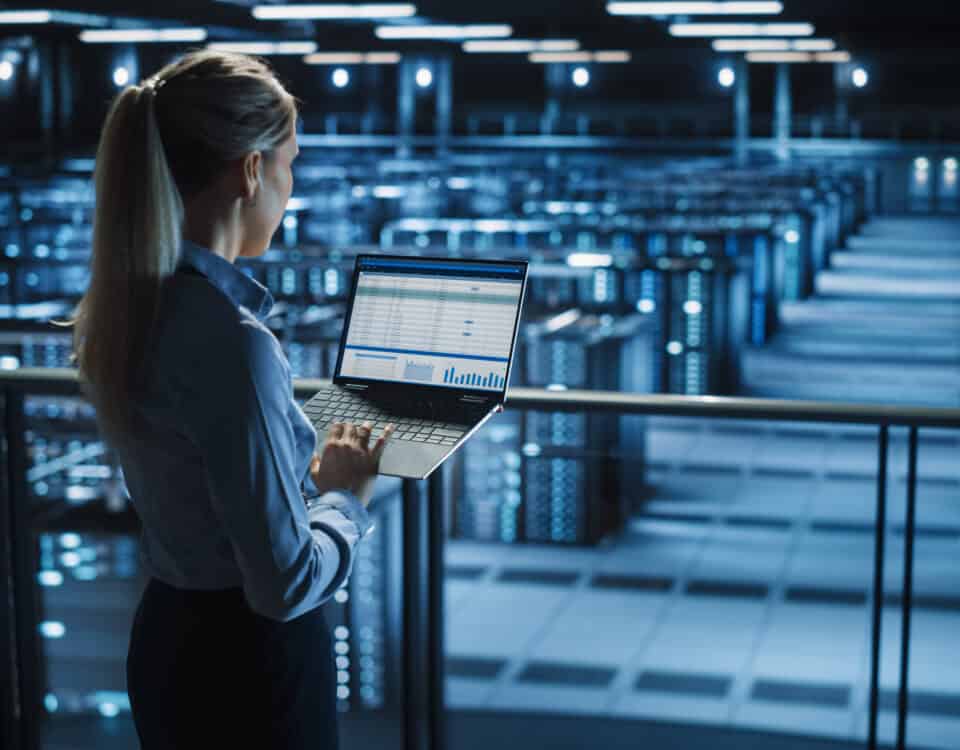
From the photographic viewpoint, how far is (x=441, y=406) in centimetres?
163

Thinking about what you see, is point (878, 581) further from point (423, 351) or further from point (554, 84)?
point (554, 84)

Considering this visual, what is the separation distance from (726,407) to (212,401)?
3.98 ft

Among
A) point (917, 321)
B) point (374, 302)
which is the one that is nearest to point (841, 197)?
point (917, 321)

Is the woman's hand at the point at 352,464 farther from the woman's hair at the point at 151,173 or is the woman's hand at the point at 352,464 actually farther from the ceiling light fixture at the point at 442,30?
the ceiling light fixture at the point at 442,30

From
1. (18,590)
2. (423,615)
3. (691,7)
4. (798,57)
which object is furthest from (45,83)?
(423,615)

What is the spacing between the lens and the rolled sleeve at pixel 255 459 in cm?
134

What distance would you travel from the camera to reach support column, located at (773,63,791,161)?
31.8 m

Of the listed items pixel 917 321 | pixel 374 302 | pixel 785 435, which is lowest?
pixel 917 321

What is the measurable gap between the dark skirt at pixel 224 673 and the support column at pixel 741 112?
3042 centimetres

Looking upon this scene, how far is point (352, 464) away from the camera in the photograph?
5.05 feet

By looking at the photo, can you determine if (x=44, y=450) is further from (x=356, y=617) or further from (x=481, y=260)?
(x=481, y=260)

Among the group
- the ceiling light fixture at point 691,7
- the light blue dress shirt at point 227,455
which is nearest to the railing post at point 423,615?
the light blue dress shirt at point 227,455

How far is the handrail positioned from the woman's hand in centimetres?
75

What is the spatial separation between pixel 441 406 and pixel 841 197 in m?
20.0
